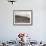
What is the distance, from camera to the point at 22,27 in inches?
174

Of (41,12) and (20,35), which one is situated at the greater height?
(41,12)

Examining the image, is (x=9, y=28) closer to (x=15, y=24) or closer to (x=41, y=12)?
(x=15, y=24)

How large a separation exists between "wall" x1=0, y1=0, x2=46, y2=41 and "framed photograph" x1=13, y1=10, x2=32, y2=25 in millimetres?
107

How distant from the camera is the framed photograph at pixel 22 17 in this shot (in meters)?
4.41

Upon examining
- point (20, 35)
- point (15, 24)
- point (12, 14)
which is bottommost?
point (20, 35)

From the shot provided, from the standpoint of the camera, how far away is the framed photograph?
441 cm

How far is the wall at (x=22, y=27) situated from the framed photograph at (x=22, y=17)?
11 centimetres

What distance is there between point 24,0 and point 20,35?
67.8 inches

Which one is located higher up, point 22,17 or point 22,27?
point 22,17

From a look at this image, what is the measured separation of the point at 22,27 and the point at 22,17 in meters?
0.35

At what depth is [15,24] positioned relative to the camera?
4.43m

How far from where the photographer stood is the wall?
14.5 feet

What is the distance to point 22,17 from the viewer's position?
14.5ft

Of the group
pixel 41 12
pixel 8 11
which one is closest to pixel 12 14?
pixel 8 11
